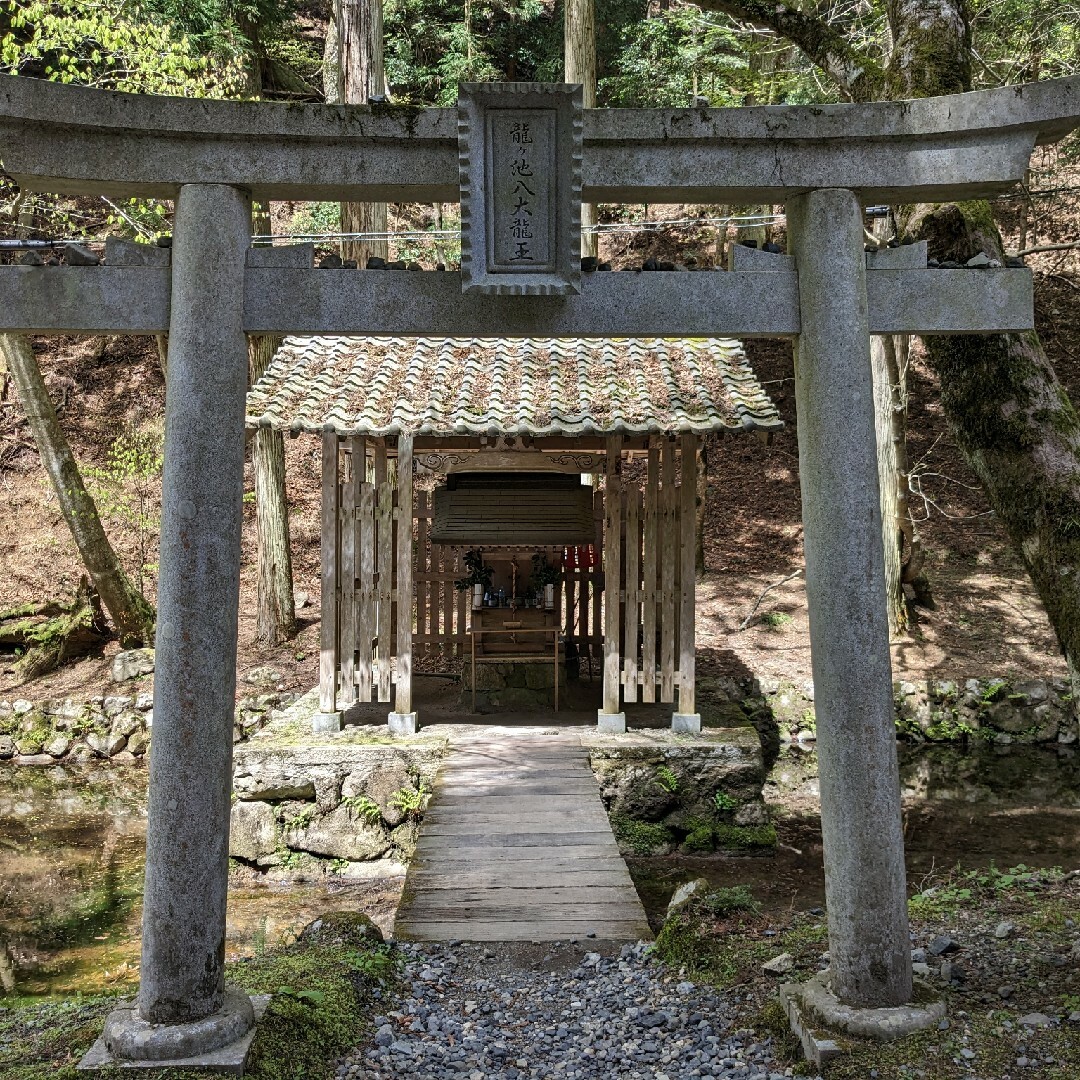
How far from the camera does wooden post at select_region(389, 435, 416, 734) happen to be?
953 cm

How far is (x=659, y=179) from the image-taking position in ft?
13.8

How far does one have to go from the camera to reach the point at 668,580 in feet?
31.7

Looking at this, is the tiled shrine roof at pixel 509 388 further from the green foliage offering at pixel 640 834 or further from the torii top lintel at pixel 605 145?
the torii top lintel at pixel 605 145

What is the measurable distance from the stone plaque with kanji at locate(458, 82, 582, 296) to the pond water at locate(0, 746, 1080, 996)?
5515mm

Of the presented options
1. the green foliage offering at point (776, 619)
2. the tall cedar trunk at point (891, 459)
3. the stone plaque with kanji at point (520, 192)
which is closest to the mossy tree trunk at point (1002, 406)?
the stone plaque with kanji at point (520, 192)

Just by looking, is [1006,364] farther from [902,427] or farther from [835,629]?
[902,427]

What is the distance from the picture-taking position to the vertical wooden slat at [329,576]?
375 inches

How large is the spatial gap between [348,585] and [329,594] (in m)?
0.19

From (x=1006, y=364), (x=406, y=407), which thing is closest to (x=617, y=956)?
(x=1006, y=364)

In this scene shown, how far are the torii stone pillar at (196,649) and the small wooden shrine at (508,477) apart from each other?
466 centimetres

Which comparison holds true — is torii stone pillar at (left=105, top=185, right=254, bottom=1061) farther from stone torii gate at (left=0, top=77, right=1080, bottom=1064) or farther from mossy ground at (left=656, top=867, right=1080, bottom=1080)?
mossy ground at (left=656, top=867, right=1080, bottom=1080)

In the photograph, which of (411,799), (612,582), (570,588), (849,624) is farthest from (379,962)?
(570,588)

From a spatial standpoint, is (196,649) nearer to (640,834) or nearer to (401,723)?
(401,723)

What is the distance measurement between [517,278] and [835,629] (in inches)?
73.2
